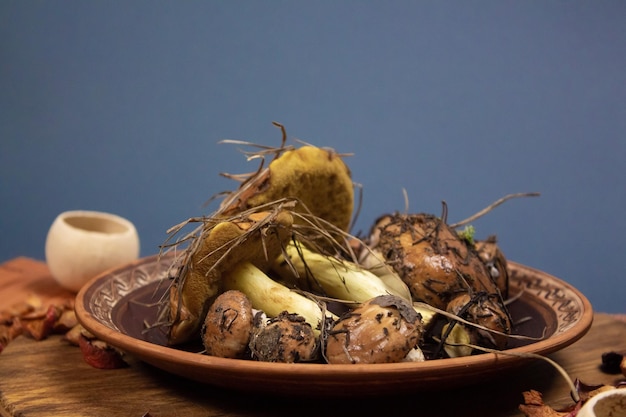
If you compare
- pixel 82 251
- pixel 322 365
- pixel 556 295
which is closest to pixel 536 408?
pixel 322 365

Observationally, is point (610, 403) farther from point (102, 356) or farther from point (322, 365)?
point (102, 356)

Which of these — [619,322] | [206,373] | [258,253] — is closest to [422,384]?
[206,373]

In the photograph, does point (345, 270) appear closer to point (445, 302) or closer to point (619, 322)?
point (445, 302)

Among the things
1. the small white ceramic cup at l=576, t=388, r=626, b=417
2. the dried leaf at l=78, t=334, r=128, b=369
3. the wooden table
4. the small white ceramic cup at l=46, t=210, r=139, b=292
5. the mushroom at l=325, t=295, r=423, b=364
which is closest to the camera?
the small white ceramic cup at l=576, t=388, r=626, b=417

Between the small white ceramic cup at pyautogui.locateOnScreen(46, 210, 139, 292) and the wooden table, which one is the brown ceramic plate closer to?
the wooden table

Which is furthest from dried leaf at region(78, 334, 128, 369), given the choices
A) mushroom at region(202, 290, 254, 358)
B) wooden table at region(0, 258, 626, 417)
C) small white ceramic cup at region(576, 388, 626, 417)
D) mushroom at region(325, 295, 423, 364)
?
small white ceramic cup at region(576, 388, 626, 417)

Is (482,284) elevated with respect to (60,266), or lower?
elevated
